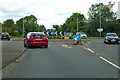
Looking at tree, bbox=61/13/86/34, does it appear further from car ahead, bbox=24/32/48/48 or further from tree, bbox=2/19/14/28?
car ahead, bbox=24/32/48/48

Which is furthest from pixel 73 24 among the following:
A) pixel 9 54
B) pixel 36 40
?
pixel 9 54

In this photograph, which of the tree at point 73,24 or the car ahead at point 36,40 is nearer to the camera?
the car ahead at point 36,40

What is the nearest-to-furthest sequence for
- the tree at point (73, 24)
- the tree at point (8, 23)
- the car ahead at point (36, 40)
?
the car ahead at point (36, 40) < the tree at point (73, 24) < the tree at point (8, 23)

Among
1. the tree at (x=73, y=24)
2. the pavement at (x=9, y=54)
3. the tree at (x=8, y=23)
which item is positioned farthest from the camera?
the tree at (x=8, y=23)

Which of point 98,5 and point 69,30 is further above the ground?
point 98,5

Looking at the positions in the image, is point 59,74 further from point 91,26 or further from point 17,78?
point 91,26

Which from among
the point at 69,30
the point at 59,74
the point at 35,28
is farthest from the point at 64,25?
the point at 59,74

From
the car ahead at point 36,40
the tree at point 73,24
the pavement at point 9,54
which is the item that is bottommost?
the pavement at point 9,54

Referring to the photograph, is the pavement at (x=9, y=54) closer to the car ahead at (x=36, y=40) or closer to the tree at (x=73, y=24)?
the car ahead at (x=36, y=40)

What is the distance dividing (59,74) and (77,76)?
655 millimetres

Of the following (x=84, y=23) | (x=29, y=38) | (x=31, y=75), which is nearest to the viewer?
(x=31, y=75)

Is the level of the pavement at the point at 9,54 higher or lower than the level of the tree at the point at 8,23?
lower

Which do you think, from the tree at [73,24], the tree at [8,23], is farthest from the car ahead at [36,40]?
the tree at [8,23]

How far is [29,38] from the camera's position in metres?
17.8
